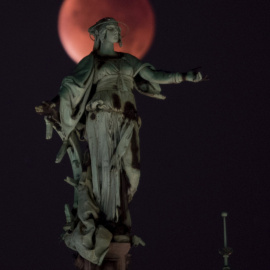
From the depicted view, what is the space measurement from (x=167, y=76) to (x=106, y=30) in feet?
4.24

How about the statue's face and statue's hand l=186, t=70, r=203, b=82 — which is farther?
the statue's face

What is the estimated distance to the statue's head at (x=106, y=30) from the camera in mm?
19578

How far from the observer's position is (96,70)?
1938 cm

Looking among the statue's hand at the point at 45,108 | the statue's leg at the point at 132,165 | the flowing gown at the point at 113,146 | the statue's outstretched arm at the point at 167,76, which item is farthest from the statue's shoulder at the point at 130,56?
the statue's hand at the point at 45,108

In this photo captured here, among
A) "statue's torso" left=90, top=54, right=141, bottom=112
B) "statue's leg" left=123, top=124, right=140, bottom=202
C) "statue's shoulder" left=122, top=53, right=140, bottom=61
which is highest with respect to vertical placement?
"statue's shoulder" left=122, top=53, right=140, bottom=61

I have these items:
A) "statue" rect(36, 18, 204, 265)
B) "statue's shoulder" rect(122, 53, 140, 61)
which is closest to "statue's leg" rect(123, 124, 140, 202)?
"statue" rect(36, 18, 204, 265)

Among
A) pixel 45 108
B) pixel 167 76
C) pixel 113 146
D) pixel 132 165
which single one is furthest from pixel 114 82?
pixel 132 165

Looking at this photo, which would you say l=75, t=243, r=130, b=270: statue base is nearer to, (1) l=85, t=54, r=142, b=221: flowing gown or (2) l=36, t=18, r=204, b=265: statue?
(2) l=36, t=18, r=204, b=265: statue

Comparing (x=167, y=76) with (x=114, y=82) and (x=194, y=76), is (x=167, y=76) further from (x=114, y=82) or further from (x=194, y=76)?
(x=114, y=82)

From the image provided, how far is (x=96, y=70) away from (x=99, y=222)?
2.58 m

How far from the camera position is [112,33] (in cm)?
1956

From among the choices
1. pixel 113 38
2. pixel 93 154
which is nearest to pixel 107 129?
pixel 93 154

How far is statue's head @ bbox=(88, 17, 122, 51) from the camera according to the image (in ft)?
64.2

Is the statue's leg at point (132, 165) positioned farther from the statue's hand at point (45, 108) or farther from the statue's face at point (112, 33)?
the statue's face at point (112, 33)
